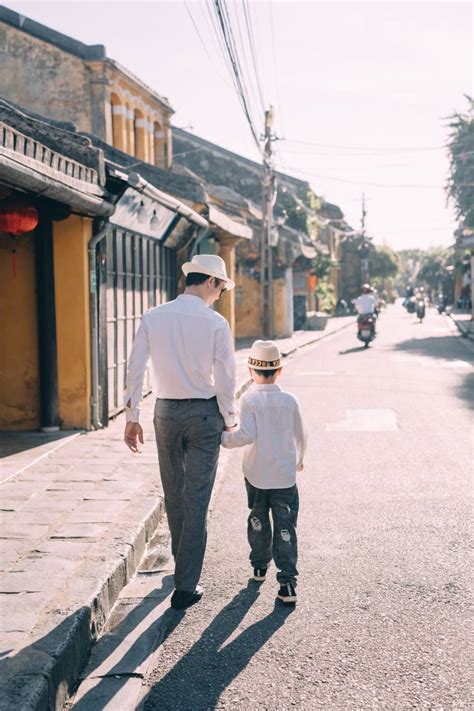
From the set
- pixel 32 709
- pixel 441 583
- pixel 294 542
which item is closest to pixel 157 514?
pixel 294 542

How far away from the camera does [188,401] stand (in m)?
4.56

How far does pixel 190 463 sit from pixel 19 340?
5.47m

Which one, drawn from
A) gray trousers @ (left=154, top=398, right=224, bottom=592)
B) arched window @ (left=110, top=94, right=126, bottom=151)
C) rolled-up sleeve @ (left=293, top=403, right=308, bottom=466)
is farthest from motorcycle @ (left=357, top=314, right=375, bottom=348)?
gray trousers @ (left=154, top=398, right=224, bottom=592)

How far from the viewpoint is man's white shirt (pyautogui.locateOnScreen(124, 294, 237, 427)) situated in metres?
4.55

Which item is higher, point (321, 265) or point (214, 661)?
point (321, 265)

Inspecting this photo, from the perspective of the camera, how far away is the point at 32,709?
10.0ft

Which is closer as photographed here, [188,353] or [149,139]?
[188,353]

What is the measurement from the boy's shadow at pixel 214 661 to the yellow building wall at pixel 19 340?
5637 mm

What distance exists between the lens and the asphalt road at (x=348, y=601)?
3.48 m

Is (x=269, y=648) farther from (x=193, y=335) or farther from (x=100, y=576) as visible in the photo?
(x=193, y=335)

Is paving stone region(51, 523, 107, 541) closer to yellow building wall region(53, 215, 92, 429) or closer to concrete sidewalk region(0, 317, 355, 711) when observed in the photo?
concrete sidewalk region(0, 317, 355, 711)

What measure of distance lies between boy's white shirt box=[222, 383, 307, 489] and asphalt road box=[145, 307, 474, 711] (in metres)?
0.64

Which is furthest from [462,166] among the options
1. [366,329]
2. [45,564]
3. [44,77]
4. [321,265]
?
[45,564]

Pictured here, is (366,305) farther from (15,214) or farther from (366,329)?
(15,214)
